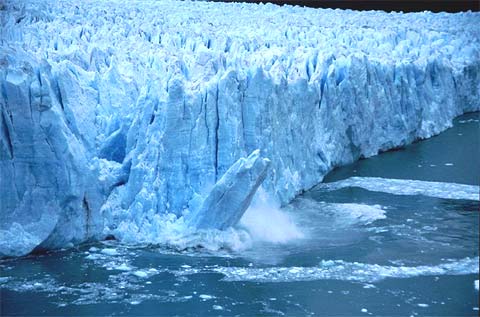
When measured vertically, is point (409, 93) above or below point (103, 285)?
above

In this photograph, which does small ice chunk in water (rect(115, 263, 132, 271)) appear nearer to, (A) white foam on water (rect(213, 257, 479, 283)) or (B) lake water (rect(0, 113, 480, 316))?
(B) lake water (rect(0, 113, 480, 316))

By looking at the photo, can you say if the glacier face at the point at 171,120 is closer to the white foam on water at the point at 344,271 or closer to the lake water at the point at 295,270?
the lake water at the point at 295,270

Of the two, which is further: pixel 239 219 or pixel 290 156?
pixel 290 156

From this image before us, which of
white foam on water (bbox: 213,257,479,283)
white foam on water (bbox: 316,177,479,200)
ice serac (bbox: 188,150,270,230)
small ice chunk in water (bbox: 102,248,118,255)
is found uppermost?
ice serac (bbox: 188,150,270,230)

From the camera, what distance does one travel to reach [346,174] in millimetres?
7180

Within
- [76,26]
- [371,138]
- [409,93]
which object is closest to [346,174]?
[371,138]

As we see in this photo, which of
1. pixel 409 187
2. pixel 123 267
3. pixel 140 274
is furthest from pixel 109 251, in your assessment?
pixel 409 187

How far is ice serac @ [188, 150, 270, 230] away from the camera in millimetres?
5051

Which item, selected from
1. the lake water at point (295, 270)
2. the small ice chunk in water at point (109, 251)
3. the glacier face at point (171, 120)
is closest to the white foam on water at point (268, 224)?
the lake water at point (295, 270)

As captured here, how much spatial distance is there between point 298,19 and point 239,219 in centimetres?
859

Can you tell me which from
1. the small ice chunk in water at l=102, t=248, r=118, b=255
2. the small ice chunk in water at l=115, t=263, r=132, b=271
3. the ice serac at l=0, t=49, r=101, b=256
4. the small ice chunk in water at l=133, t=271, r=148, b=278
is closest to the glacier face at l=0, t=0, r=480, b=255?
the ice serac at l=0, t=49, r=101, b=256

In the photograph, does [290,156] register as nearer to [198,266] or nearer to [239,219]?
[239,219]

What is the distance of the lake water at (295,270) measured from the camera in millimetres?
4082

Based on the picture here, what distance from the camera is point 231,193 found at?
507 centimetres
